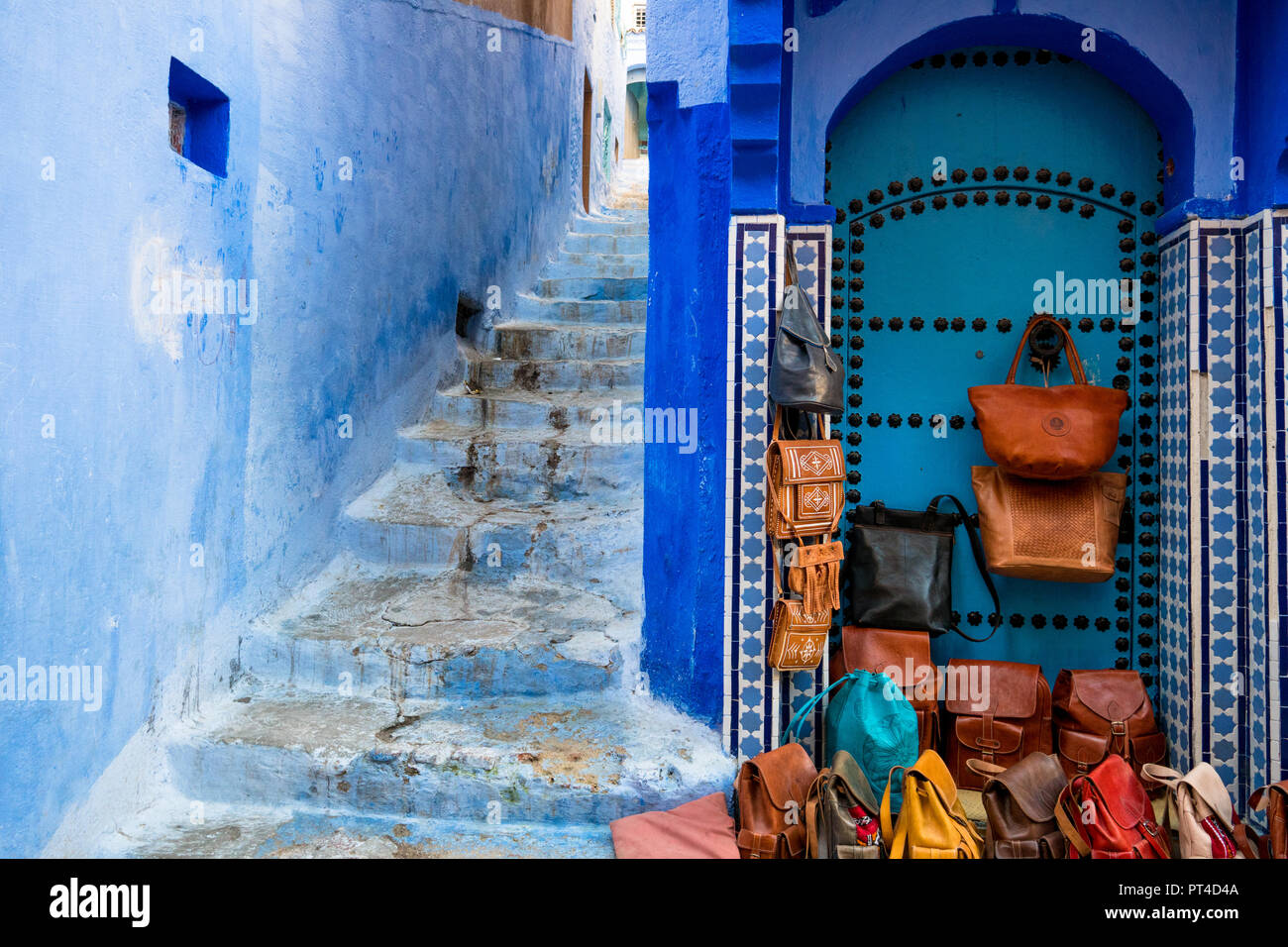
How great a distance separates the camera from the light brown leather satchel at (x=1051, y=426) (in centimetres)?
323

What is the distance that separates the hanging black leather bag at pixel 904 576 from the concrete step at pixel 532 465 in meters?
1.64

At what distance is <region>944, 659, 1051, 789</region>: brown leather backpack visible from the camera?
11.1 feet

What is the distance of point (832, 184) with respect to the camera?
12.0ft

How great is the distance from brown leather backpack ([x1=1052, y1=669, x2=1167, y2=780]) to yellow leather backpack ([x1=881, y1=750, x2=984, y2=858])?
2.41 ft

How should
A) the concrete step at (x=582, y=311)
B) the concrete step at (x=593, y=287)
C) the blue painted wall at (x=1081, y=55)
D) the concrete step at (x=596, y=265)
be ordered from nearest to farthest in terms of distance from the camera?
the blue painted wall at (x=1081, y=55), the concrete step at (x=582, y=311), the concrete step at (x=593, y=287), the concrete step at (x=596, y=265)

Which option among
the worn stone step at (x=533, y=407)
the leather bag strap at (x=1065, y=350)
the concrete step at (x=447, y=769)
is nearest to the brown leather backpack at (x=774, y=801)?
the concrete step at (x=447, y=769)

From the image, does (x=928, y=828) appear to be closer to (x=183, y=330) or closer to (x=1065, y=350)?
(x=1065, y=350)

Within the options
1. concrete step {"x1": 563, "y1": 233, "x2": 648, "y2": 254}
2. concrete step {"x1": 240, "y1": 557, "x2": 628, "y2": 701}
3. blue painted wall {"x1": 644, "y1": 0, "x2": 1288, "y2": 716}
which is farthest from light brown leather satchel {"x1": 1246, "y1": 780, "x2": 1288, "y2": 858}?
concrete step {"x1": 563, "y1": 233, "x2": 648, "y2": 254}

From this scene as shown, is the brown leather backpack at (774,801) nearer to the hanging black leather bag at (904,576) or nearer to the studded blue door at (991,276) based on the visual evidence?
the hanging black leather bag at (904,576)

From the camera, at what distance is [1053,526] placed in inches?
134

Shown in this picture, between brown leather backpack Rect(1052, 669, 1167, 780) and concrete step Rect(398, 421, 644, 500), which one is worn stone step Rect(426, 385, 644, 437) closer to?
concrete step Rect(398, 421, 644, 500)
